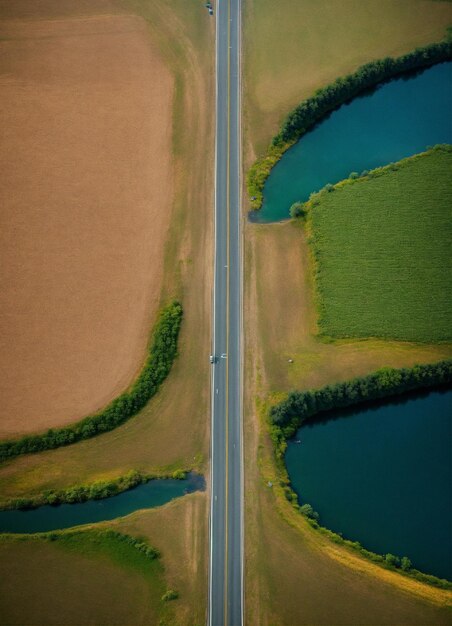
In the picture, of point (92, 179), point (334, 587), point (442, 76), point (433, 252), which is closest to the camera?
point (334, 587)

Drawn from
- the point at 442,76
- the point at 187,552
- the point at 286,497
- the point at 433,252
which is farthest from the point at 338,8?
the point at 187,552

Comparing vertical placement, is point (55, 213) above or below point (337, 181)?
below

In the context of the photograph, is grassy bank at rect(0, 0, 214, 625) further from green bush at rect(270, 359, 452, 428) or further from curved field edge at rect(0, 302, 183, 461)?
green bush at rect(270, 359, 452, 428)

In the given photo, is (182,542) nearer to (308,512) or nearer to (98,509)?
(98,509)

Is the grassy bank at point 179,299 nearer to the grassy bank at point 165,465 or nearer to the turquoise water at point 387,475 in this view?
the grassy bank at point 165,465


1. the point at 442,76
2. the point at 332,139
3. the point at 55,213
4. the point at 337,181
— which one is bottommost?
the point at 55,213

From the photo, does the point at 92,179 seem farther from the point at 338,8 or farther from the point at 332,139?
the point at 338,8

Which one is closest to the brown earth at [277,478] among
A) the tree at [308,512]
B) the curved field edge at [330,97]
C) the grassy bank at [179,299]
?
the tree at [308,512]
